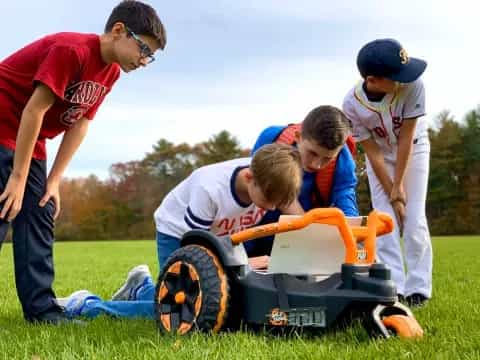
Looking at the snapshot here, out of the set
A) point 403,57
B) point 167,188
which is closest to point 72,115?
point 403,57

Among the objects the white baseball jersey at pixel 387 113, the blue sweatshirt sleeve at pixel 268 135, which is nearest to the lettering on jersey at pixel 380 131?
the white baseball jersey at pixel 387 113

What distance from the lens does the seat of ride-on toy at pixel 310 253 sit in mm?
3029

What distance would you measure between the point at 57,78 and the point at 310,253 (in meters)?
1.64

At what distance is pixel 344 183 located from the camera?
4152 mm

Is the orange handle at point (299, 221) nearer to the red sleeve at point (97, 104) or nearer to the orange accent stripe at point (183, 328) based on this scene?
the orange accent stripe at point (183, 328)

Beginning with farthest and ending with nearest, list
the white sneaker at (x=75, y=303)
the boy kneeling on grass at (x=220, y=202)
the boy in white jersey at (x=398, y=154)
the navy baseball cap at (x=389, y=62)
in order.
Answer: the boy in white jersey at (x=398, y=154), the navy baseball cap at (x=389, y=62), the white sneaker at (x=75, y=303), the boy kneeling on grass at (x=220, y=202)

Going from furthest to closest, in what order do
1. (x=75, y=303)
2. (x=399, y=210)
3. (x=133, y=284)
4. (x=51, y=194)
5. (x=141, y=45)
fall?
(x=399, y=210)
(x=133, y=284)
(x=75, y=303)
(x=51, y=194)
(x=141, y=45)

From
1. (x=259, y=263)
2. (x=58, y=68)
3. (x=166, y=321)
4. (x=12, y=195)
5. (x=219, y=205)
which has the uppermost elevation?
(x=58, y=68)

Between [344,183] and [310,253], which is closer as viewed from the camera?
[310,253]

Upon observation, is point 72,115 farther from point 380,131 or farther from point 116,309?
point 380,131

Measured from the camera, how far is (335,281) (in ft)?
9.29

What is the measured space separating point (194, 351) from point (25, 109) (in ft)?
5.45

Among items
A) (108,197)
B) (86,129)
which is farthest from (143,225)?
(86,129)

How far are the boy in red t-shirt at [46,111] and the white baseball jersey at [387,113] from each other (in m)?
1.82
